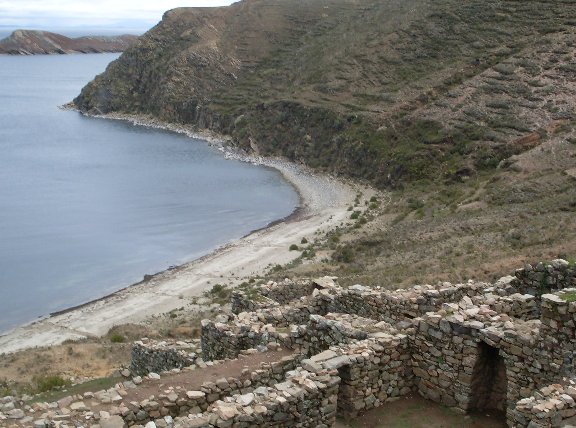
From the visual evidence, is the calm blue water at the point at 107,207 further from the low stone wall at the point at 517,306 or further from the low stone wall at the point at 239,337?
the low stone wall at the point at 517,306

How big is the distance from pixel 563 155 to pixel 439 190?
10.3 metres

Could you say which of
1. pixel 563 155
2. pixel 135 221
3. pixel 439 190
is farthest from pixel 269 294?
pixel 135 221

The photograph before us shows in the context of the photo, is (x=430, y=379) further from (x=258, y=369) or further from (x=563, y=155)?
(x=563, y=155)

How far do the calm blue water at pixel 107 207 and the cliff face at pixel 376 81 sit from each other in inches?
326

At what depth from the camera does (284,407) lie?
9.62m

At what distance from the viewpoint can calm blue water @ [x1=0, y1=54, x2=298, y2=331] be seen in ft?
152

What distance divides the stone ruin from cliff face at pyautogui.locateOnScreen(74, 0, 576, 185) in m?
46.2

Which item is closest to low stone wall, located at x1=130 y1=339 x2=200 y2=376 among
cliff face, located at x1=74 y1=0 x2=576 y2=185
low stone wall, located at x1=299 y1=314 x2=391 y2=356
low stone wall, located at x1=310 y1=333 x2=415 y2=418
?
low stone wall, located at x1=299 y1=314 x2=391 y2=356

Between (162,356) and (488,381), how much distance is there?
752 centimetres

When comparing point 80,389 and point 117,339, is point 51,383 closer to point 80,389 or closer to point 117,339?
point 80,389

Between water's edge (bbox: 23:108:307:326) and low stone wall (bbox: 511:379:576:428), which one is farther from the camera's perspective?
water's edge (bbox: 23:108:307:326)

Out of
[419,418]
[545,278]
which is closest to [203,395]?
[419,418]

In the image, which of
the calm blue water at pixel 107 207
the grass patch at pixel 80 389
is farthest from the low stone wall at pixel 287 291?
the calm blue water at pixel 107 207

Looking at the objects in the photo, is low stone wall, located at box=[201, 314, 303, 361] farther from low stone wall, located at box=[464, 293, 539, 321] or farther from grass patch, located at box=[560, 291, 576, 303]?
grass patch, located at box=[560, 291, 576, 303]
